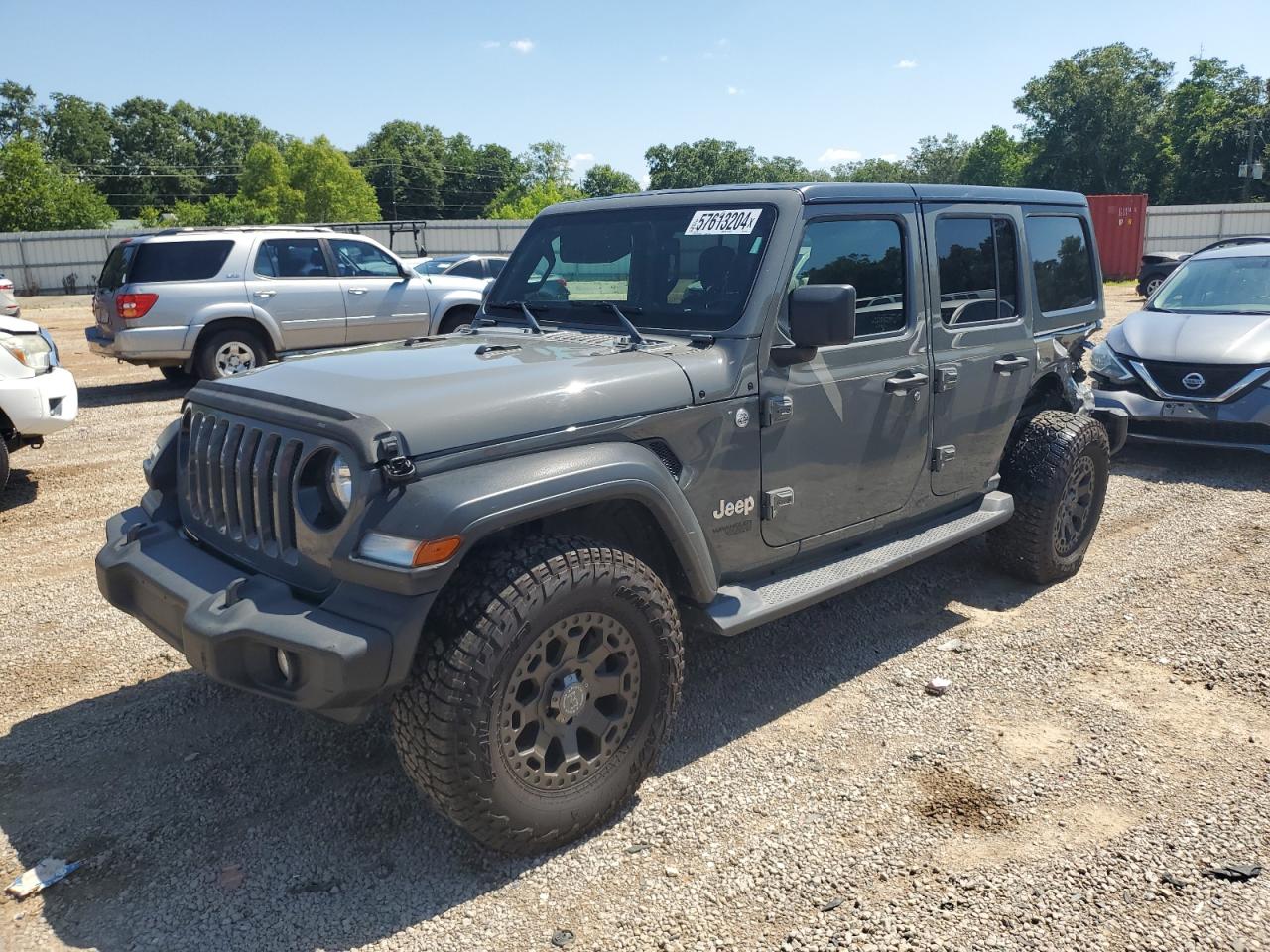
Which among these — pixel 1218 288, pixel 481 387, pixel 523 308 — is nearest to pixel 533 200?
pixel 1218 288

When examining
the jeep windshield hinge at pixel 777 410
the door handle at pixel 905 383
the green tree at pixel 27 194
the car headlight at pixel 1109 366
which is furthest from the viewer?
the green tree at pixel 27 194

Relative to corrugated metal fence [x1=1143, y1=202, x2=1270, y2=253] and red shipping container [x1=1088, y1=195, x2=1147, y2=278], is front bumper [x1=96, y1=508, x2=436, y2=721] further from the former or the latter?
corrugated metal fence [x1=1143, y1=202, x2=1270, y2=253]

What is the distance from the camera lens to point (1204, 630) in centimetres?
468

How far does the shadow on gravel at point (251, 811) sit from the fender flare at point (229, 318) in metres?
7.68

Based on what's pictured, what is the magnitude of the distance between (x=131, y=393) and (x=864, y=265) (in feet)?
34.9

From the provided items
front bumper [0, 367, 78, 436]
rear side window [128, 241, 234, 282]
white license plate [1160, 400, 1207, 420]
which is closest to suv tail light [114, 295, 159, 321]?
rear side window [128, 241, 234, 282]

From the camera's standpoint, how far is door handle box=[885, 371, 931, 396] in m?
4.07

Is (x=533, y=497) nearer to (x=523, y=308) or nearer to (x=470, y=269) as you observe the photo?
(x=523, y=308)

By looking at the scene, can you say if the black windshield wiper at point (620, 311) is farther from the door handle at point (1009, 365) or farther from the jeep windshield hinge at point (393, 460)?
the door handle at point (1009, 365)

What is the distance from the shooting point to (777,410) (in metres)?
3.57

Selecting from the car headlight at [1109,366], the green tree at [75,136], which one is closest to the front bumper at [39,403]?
the car headlight at [1109,366]

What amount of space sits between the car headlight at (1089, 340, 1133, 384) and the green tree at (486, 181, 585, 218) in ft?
205

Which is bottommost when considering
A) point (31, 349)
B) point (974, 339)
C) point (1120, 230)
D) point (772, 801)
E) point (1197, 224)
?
point (772, 801)

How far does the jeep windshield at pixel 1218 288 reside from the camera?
326 inches
